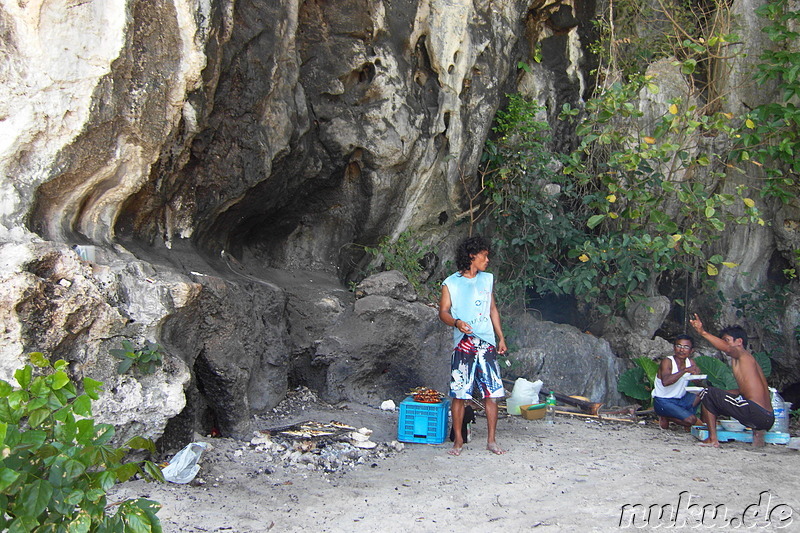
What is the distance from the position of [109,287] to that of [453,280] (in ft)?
7.74

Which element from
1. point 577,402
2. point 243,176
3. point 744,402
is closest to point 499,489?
point 744,402

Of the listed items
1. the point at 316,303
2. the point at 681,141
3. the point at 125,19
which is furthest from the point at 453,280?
the point at 681,141

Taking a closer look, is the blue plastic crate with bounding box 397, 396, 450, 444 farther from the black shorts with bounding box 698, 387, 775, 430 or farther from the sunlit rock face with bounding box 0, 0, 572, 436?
the black shorts with bounding box 698, 387, 775, 430

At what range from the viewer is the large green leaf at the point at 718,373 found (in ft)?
21.5

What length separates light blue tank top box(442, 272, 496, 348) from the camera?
4.73m

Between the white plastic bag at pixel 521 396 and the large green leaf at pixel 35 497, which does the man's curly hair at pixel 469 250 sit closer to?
the white plastic bag at pixel 521 396

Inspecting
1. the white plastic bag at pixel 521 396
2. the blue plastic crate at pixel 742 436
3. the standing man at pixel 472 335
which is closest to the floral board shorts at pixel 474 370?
the standing man at pixel 472 335

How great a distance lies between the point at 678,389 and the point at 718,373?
1165 mm

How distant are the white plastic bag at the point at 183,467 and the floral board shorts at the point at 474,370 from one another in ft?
6.06

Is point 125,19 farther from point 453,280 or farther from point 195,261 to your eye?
point 453,280

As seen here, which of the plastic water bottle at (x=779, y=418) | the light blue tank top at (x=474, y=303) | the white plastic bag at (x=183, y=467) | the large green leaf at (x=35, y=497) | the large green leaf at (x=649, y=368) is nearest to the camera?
the large green leaf at (x=35, y=497)

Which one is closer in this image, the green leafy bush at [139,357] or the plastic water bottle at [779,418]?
the green leafy bush at [139,357]

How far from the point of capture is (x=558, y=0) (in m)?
7.45

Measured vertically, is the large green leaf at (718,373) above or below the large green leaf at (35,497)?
below
